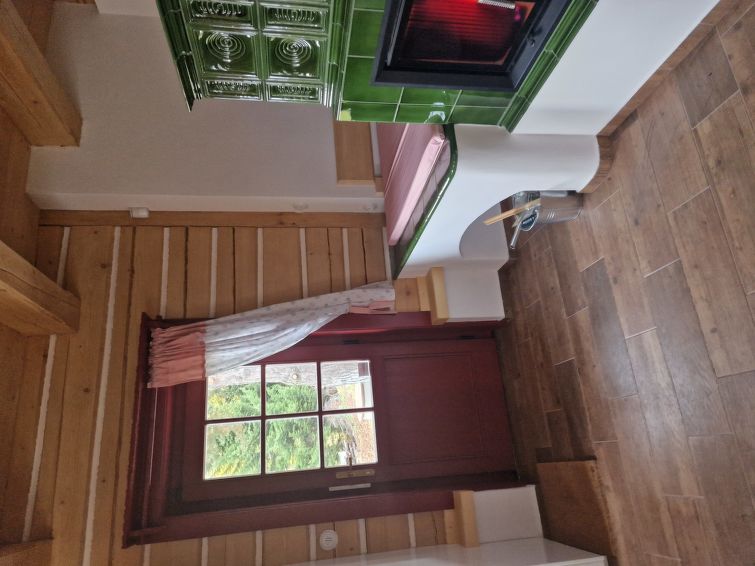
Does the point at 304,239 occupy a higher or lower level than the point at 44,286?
higher

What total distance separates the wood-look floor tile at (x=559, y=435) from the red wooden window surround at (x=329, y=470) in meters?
0.40

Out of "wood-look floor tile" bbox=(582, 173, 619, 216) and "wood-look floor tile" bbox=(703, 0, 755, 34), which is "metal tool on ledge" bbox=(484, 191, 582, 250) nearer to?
"wood-look floor tile" bbox=(582, 173, 619, 216)

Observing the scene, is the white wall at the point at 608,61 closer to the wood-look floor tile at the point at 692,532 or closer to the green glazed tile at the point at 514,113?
the green glazed tile at the point at 514,113

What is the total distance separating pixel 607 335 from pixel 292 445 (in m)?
1.70

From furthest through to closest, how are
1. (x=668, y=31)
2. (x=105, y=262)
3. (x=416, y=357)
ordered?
(x=416, y=357) < (x=105, y=262) < (x=668, y=31)

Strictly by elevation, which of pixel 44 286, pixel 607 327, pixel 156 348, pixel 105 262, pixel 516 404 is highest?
pixel 105 262

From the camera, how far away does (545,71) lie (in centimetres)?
173

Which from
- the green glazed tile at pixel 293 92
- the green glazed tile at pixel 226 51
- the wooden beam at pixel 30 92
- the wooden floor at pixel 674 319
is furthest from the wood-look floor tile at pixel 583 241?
the wooden beam at pixel 30 92

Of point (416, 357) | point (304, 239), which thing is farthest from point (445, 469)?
point (304, 239)

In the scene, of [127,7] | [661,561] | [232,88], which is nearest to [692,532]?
[661,561]

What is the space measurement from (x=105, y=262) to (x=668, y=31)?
9.08 feet

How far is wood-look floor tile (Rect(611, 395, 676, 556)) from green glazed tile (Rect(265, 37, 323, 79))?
1.73m

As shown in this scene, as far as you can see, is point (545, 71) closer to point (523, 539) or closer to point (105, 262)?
point (523, 539)

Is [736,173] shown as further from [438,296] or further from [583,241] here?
[438,296]
